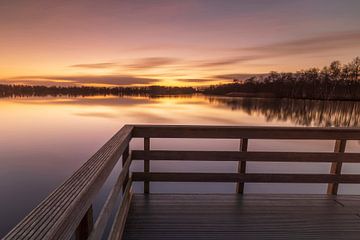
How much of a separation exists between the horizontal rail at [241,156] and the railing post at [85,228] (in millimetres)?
1522

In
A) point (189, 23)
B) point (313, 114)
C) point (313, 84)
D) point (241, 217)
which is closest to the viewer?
point (241, 217)

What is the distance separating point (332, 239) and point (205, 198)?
1.28 meters

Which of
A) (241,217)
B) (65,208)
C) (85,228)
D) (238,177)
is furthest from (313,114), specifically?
(65,208)

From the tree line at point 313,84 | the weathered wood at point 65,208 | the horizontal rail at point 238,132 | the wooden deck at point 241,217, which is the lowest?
the wooden deck at point 241,217

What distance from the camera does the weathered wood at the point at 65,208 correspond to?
1.95ft

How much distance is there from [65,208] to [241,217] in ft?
6.60

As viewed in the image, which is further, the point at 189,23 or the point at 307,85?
the point at 307,85

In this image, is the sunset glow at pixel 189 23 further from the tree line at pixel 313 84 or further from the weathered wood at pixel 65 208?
the tree line at pixel 313 84

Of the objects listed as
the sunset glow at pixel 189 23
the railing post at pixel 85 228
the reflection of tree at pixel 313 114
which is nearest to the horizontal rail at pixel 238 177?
the railing post at pixel 85 228

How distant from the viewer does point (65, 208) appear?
0.71 meters

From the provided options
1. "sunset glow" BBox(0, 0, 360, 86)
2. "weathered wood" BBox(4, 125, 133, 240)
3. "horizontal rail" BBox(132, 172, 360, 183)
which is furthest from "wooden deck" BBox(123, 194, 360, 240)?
"sunset glow" BBox(0, 0, 360, 86)

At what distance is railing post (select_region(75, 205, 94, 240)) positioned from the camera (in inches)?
33.0

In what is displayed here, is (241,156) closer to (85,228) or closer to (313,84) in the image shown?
(85,228)

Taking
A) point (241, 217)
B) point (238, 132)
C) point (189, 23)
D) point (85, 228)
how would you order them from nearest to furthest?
point (85, 228), point (241, 217), point (238, 132), point (189, 23)
